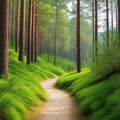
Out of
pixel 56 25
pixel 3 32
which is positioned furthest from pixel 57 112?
pixel 56 25

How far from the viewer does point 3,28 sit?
12852 millimetres

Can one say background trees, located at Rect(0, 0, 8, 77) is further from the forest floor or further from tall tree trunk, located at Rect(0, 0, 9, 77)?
the forest floor

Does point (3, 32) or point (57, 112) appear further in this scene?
point (3, 32)

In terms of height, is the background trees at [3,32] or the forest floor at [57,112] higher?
the background trees at [3,32]

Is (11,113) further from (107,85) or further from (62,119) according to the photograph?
(107,85)

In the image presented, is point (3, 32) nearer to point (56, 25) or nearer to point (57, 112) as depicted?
point (57, 112)

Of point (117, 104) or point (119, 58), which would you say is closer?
point (117, 104)

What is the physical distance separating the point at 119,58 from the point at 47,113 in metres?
3.47

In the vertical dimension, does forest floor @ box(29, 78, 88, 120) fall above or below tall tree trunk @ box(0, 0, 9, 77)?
below

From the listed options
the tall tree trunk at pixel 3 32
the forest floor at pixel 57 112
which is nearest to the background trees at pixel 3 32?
the tall tree trunk at pixel 3 32

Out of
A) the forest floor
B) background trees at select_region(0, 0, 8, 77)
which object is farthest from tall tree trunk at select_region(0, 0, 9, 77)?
the forest floor

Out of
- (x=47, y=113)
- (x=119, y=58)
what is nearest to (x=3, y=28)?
(x=47, y=113)

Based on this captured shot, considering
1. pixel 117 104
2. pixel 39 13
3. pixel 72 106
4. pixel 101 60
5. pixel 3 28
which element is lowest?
pixel 72 106

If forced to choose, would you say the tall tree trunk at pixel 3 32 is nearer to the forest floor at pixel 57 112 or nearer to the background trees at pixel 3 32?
the background trees at pixel 3 32
